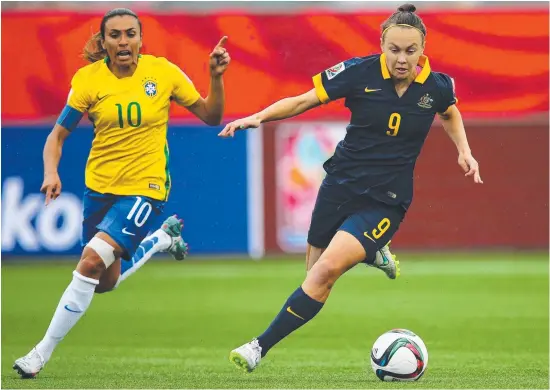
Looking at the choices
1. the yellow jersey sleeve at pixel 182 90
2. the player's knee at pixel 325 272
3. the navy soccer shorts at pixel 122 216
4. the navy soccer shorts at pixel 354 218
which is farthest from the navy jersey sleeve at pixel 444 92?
the navy soccer shorts at pixel 122 216

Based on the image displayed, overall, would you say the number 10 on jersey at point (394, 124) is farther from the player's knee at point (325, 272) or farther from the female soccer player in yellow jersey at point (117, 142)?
the female soccer player in yellow jersey at point (117, 142)

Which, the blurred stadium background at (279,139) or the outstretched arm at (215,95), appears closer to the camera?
the outstretched arm at (215,95)

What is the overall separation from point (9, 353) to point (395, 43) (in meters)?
4.21

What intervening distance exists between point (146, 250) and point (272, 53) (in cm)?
1011

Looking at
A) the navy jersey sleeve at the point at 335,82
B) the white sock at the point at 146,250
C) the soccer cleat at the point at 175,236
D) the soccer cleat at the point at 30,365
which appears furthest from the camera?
the soccer cleat at the point at 175,236

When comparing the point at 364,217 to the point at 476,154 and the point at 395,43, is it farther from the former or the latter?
the point at 476,154

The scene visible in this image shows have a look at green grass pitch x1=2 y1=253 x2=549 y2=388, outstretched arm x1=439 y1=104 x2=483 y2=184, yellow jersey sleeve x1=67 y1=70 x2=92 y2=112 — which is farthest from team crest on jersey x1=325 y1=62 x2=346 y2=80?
green grass pitch x1=2 y1=253 x2=549 y2=388

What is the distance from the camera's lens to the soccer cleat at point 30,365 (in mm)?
7934

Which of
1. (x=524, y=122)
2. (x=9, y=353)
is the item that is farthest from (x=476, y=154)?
(x=9, y=353)

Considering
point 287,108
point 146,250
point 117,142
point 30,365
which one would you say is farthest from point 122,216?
point 287,108

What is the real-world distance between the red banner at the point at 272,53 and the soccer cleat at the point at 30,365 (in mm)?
11089

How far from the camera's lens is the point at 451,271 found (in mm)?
17438

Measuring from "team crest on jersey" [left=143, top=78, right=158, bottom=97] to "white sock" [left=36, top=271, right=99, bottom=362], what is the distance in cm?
127

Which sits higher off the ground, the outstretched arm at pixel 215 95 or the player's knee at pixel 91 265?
the outstretched arm at pixel 215 95
